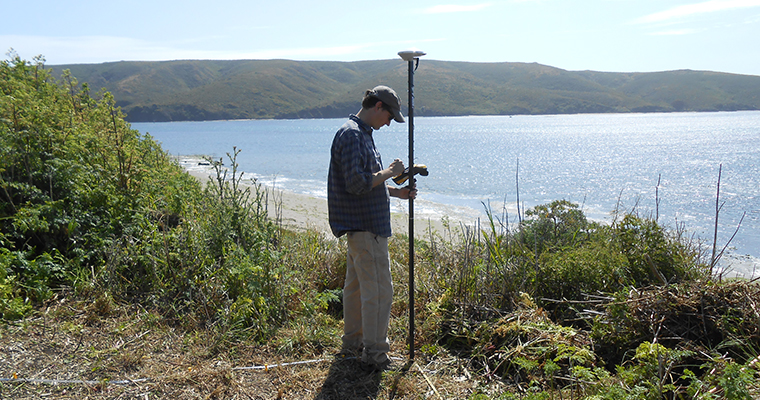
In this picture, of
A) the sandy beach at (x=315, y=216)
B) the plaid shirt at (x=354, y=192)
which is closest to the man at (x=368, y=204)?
the plaid shirt at (x=354, y=192)

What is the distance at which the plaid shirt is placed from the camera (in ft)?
11.6

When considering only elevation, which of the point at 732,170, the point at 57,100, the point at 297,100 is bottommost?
the point at 732,170

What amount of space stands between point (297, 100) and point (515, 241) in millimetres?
196102

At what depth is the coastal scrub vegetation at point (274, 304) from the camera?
3510 mm

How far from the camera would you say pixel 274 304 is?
4.62 meters

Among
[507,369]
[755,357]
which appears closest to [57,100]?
[507,369]

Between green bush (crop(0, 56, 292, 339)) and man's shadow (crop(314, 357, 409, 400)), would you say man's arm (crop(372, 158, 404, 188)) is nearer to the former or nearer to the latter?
man's shadow (crop(314, 357, 409, 400))

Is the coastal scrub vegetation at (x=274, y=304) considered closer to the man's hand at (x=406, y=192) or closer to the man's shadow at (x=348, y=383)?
the man's shadow at (x=348, y=383)

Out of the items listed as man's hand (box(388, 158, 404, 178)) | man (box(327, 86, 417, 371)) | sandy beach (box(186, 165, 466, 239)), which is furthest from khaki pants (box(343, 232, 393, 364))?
sandy beach (box(186, 165, 466, 239))

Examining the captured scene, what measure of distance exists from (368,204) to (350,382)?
4.55 ft

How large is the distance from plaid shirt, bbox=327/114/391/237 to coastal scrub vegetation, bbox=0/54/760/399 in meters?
1.19

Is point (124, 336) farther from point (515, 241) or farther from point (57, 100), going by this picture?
point (57, 100)

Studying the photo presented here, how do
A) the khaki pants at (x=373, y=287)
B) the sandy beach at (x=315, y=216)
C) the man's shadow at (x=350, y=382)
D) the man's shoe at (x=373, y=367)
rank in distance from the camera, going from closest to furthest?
the man's shadow at (x=350, y=382), the khaki pants at (x=373, y=287), the man's shoe at (x=373, y=367), the sandy beach at (x=315, y=216)

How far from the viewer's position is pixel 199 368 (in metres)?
3.71
